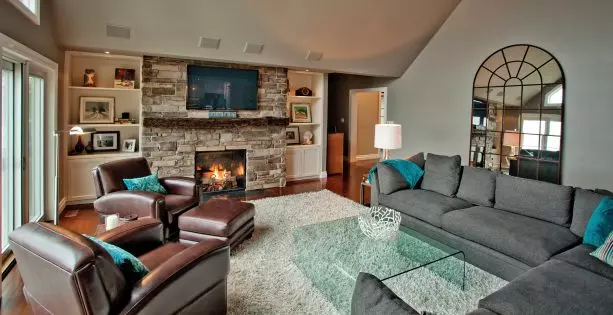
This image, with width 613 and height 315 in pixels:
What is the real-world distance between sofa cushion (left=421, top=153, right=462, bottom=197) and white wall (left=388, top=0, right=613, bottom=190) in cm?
204

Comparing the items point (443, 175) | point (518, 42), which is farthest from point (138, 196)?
point (518, 42)

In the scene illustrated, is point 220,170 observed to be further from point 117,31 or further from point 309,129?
point 117,31

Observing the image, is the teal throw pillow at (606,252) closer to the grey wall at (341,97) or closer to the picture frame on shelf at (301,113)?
the picture frame on shelf at (301,113)

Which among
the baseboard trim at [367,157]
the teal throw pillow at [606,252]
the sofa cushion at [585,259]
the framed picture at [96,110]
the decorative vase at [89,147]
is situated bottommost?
the sofa cushion at [585,259]

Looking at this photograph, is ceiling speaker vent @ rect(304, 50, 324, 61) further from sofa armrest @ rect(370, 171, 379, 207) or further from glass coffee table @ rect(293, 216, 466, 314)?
glass coffee table @ rect(293, 216, 466, 314)

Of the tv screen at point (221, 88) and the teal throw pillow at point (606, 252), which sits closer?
the teal throw pillow at point (606, 252)

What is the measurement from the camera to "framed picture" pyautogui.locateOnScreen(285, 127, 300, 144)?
25.3 ft

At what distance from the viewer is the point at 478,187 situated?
4102 millimetres

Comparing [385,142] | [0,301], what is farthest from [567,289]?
[0,301]

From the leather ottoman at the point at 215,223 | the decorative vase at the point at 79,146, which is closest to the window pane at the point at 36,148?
the decorative vase at the point at 79,146

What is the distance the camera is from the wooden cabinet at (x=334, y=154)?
8547mm

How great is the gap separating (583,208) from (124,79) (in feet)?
20.2

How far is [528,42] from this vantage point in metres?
5.58

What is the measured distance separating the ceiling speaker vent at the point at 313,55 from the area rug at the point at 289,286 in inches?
134
